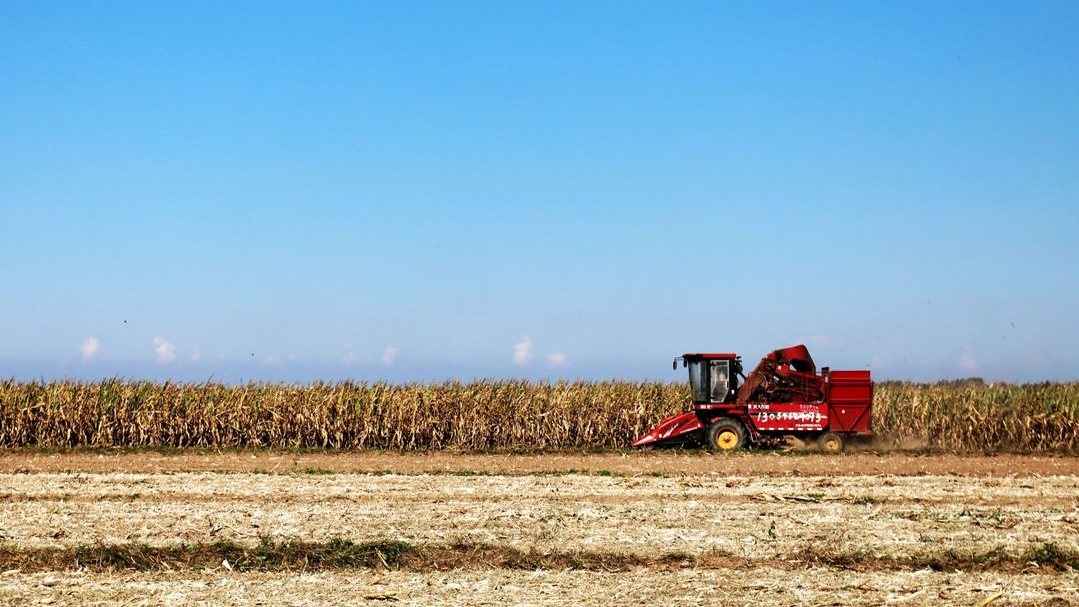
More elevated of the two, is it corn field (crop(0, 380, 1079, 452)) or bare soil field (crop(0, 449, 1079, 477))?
corn field (crop(0, 380, 1079, 452))

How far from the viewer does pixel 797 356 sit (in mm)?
25484

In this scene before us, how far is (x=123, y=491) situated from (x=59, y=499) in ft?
4.32

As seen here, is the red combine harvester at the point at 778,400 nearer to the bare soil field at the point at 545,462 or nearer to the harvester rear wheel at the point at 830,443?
the harvester rear wheel at the point at 830,443

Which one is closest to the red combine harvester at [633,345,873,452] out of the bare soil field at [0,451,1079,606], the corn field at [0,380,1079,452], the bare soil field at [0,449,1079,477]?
the bare soil field at [0,449,1079,477]

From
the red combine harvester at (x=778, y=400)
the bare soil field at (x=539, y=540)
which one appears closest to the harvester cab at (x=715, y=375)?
the red combine harvester at (x=778, y=400)

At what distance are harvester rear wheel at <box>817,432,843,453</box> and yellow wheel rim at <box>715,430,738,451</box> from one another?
210cm

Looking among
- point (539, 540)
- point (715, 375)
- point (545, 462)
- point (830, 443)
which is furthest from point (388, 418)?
point (539, 540)

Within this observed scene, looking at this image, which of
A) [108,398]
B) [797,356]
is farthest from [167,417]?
[797,356]

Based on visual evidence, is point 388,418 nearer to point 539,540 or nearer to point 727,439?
point 727,439

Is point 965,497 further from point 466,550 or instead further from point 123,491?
point 123,491

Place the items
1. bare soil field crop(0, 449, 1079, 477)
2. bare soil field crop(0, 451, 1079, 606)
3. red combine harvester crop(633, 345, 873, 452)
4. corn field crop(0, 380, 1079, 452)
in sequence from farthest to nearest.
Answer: corn field crop(0, 380, 1079, 452)
red combine harvester crop(633, 345, 873, 452)
bare soil field crop(0, 449, 1079, 477)
bare soil field crop(0, 451, 1079, 606)

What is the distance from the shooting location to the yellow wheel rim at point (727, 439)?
2548cm

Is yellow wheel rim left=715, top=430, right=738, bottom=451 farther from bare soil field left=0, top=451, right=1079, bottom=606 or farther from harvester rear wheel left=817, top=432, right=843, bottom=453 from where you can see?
bare soil field left=0, top=451, right=1079, bottom=606

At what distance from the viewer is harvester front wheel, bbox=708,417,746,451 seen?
25422mm
